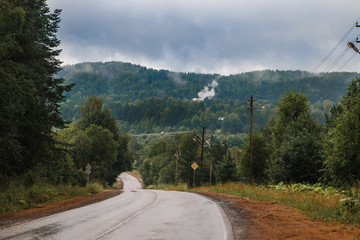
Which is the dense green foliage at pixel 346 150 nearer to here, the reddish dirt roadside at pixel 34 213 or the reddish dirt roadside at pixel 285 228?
the reddish dirt roadside at pixel 285 228

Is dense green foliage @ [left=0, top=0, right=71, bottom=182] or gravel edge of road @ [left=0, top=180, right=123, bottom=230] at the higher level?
dense green foliage @ [left=0, top=0, right=71, bottom=182]

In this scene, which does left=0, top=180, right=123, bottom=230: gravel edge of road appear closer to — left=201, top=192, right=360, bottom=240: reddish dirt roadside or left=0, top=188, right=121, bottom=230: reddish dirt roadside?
left=0, top=188, right=121, bottom=230: reddish dirt roadside

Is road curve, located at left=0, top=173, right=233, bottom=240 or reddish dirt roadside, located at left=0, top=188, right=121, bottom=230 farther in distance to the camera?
reddish dirt roadside, located at left=0, top=188, right=121, bottom=230

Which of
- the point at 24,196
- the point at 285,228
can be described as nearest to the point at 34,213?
the point at 24,196

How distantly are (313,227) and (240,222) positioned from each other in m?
2.68

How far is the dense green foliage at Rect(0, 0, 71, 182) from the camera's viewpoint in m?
16.0

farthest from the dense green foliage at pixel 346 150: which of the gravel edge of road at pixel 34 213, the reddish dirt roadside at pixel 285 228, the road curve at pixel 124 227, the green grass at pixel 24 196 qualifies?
the gravel edge of road at pixel 34 213

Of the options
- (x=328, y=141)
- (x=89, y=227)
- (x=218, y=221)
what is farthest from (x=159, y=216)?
(x=328, y=141)

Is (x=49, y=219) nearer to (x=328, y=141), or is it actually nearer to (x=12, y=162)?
(x=12, y=162)

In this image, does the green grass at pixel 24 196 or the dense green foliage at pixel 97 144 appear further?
the dense green foliage at pixel 97 144

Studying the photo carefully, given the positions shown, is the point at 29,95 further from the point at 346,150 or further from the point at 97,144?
the point at 97,144

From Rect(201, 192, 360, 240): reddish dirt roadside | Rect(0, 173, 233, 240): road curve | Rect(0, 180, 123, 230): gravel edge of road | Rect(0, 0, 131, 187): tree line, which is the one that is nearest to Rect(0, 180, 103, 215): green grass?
Rect(0, 180, 123, 230): gravel edge of road

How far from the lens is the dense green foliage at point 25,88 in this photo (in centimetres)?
1602

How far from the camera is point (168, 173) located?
107 metres
